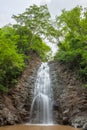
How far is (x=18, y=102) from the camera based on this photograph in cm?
2506

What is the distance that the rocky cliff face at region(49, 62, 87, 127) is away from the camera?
22.2 m

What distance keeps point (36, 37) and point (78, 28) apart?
11.9m

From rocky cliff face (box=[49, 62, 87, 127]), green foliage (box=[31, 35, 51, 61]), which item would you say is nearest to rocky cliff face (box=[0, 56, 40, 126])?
rocky cliff face (box=[49, 62, 87, 127])

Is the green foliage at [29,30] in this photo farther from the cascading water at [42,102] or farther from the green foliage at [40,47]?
the cascading water at [42,102]

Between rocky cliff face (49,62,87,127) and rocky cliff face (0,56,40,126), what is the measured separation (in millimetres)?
2676

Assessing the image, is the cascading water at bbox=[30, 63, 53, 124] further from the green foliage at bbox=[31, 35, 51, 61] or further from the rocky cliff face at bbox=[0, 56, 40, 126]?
the green foliage at bbox=[31, 35, 51, 61]

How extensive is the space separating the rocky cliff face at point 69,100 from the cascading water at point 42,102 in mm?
577

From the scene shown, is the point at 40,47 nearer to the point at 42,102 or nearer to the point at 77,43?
the point at 77,43

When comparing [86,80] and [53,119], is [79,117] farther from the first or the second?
[86,80]

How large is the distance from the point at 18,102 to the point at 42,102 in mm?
2320

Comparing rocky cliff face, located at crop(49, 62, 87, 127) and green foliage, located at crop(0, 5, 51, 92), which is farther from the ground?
green foliage, located at crop(0, 5, 51, 92)


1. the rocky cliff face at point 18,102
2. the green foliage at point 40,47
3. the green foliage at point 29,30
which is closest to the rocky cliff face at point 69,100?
the rocky cliff face at point 18,102

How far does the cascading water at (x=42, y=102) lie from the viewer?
23.6 meters

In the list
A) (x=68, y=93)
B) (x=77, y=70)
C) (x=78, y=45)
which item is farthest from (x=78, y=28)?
(x=68, y=93)
